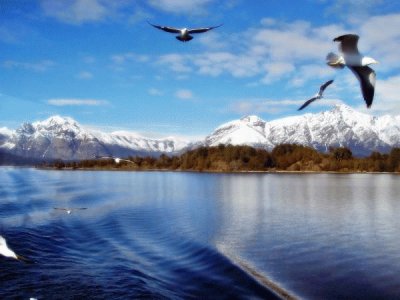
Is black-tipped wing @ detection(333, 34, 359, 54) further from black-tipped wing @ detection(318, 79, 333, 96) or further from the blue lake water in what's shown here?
the blue lake water

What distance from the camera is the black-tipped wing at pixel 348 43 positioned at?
299 inches

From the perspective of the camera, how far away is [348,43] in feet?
25.6

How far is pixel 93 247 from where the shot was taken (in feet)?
89.5

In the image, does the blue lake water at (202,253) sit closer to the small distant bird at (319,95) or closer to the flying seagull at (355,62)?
the small distant bird at (319,95)

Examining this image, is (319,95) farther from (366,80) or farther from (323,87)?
(366,80)

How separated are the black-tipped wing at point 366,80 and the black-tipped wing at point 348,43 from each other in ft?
0.99

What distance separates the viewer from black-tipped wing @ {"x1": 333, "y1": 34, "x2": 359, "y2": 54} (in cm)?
760

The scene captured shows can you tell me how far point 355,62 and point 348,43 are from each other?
1.11 feet

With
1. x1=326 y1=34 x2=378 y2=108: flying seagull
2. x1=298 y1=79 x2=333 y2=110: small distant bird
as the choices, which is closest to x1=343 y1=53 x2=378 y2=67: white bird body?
x1=326 y1=34 x2=378 y2=108: flying seagull

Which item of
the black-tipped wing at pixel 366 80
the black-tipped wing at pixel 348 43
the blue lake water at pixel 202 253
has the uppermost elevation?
the black-tipped wing at pixel 348 43

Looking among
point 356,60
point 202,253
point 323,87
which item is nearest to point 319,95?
point 323,87

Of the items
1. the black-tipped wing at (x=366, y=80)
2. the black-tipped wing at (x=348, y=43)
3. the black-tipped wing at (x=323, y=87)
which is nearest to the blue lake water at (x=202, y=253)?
the black-tipped wing at (x=323, y=87)

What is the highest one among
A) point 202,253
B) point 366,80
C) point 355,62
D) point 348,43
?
point 348,43

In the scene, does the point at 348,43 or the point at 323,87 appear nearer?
the point at 348,43
